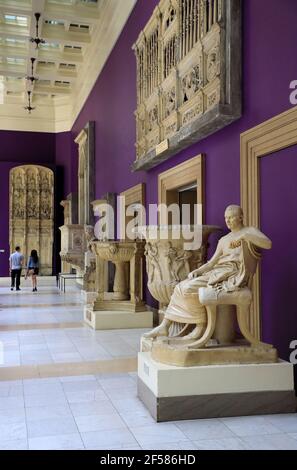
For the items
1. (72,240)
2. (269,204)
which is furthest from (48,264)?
(269,204)

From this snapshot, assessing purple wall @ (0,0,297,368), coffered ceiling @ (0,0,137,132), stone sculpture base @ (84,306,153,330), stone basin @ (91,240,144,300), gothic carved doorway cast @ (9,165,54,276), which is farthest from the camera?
gothic carved doorway cast @ (9,165,54,276)

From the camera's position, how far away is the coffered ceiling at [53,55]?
41.9ft

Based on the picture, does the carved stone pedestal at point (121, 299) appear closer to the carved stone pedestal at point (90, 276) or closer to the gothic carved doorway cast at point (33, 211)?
the carved stone pedestal at point (90, 276)

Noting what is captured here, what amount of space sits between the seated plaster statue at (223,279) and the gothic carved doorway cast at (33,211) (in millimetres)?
16770

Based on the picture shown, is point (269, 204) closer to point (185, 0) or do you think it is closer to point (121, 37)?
point (185, 0)

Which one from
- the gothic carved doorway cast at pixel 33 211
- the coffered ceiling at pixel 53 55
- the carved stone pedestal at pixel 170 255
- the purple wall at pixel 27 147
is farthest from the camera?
the purple wall at pixel 27 147

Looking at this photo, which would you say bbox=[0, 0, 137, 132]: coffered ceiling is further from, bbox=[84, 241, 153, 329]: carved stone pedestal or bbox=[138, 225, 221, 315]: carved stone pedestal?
bbox=[138, 225, 221, 315]: carved stone pedestal

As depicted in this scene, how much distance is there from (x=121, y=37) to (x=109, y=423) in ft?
33.0

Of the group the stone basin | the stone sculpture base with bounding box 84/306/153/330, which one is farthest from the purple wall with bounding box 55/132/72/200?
the stone sculpture base with bounding box 84/306/153/330

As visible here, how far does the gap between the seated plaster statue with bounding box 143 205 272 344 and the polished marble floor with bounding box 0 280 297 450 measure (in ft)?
2.70

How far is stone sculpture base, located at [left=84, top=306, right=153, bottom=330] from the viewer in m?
8.32

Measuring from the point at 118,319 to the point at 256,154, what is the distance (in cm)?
431

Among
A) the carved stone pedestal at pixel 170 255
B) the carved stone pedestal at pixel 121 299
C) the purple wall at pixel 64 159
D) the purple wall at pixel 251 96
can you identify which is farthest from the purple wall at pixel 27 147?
the carved stone pedestal at pixel 170 255

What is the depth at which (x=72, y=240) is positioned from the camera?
1488 centimetres
